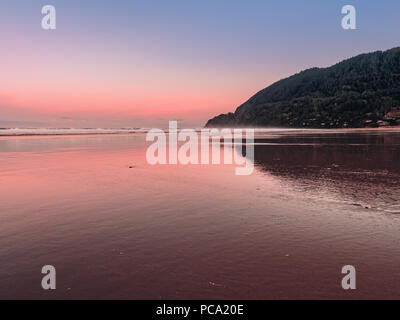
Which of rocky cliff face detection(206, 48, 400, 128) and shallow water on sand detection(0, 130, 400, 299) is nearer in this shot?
shallow water on sand detection(0, 130, 400, 299)

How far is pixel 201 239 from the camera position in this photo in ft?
18.4

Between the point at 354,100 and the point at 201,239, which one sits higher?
the point at 354,100

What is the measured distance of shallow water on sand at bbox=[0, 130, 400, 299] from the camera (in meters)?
3.96

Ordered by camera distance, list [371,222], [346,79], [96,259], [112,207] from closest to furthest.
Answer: [96,259] → [371,222] → [112,207] → [346,79]

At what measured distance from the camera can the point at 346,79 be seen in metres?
180

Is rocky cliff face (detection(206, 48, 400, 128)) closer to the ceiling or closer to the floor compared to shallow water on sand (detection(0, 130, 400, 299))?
closer to the ceiling

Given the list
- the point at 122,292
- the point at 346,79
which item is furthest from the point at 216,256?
the point at 346,79

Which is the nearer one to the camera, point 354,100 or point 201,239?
point 201,239

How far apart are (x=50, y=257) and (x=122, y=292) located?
1.85 metres

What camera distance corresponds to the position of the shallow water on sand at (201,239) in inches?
156

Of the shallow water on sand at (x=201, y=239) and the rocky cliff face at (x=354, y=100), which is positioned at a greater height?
the rocky cliff face at (x=354, y=100)

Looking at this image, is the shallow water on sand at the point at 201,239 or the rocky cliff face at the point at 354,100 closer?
the shallow water on sand at the point at 201,239
